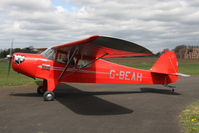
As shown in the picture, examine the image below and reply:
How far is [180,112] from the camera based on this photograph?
6078 mm

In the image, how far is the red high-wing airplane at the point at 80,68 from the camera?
289 inches

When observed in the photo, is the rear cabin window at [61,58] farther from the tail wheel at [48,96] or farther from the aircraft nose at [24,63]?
the tail wheel at [48,96]


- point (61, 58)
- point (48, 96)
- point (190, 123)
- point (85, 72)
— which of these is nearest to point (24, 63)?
point (61, 58)

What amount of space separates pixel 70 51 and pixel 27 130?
4.06 m

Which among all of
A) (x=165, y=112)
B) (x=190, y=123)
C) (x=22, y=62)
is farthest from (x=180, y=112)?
(x=22, y=62)

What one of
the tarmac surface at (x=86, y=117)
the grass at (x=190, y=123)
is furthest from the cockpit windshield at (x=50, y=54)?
the grass at (x=190, y=123)

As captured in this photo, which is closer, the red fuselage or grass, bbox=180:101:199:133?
grass, bbox=180:101:199:133

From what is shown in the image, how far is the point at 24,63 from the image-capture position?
7.46 m

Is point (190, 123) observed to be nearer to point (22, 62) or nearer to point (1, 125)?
point (1, 125)

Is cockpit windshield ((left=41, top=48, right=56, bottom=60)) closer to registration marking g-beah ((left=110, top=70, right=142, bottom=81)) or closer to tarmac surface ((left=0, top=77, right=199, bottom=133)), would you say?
tarmac surface ((left=0, top=77, right=199, bottom=133))

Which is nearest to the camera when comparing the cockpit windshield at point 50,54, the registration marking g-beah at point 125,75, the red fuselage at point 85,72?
the red fuselage at point 85,72

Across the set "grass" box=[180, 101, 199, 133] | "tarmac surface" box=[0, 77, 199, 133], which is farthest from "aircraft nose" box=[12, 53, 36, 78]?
"grass" box=[180, 101, 199, 133]

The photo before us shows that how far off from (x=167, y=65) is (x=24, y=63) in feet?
24.6

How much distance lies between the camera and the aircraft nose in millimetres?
7402
